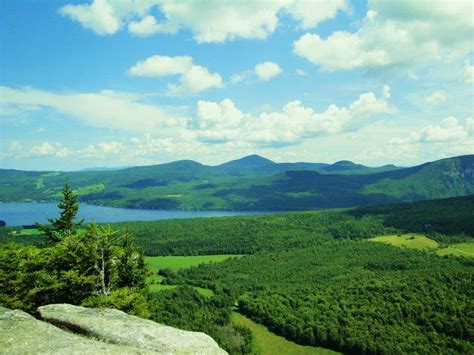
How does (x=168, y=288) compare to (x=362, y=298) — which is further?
(x=168, y=288)

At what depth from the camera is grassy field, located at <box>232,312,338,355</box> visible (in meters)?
104

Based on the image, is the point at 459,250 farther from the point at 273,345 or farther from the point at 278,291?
the point at 273,345

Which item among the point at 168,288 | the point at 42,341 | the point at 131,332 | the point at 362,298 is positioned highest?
the point at 42,341

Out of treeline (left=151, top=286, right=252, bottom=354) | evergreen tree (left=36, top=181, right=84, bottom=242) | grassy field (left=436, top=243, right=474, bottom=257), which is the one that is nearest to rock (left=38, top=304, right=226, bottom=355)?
evergreen tree (left=36, top=181, right=84, bottom=242)

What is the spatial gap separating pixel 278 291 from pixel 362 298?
3489cm

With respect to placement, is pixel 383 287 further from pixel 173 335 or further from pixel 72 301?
pixel 173 335

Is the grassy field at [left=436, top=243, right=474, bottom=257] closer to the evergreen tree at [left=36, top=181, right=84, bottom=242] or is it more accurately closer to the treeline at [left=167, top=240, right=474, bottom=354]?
the treeline at [left=167, top=240, right=474, bottom=354]

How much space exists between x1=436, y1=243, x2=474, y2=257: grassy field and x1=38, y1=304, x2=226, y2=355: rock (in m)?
197

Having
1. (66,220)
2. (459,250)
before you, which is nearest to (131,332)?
(66,220)

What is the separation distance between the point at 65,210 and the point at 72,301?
45.6 ft

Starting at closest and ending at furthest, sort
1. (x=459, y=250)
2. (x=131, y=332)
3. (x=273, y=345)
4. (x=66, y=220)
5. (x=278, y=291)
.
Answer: (x=131, y=332) → (x=66, y=220) → (x=273, y=345) → (x=278, y=291) → (x=459, y=250)

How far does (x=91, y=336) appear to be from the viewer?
16.6 meters

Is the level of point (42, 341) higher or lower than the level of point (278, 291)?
higher

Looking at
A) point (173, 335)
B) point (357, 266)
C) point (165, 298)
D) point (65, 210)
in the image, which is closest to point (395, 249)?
point (357, 266)
